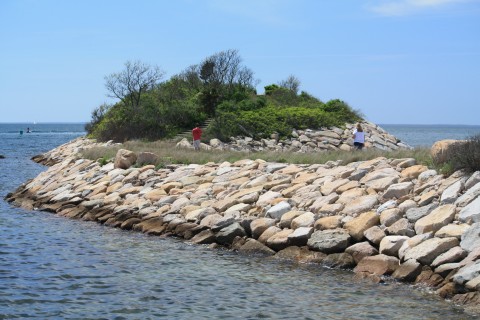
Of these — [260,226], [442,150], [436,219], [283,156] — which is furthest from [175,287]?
[283,156]

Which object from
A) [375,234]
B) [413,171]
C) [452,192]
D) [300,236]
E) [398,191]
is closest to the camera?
[375,234]

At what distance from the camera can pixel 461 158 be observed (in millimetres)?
14703

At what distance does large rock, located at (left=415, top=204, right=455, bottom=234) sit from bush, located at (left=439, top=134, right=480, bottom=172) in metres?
1.69

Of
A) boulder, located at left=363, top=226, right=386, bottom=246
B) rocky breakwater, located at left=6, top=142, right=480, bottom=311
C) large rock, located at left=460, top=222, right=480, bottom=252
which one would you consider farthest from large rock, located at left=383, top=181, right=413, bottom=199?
large rock, located at left=460, top=222, right=480, bottom=252

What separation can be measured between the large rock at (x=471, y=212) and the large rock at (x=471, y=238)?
1.12ft

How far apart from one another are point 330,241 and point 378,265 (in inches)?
55.0

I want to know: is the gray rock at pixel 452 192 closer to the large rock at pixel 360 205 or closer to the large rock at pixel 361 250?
the large rock at pixel 360 205

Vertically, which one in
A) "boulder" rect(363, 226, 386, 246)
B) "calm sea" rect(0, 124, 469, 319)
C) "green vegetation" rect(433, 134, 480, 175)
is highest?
"green vegetation" rect(433, 134, 480, 175)

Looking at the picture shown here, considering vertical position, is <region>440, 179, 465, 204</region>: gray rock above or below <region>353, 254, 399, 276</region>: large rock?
above

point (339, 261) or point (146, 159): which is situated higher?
point (146, 159)

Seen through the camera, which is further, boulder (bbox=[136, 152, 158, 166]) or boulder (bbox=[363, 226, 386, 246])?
boulder (bbox=[136, 152, 158, 166])

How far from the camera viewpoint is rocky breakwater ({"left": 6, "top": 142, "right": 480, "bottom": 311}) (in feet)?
38.9

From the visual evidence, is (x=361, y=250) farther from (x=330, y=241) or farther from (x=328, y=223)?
(x=328, y=223)

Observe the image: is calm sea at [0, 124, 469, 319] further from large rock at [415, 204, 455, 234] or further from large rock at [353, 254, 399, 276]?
large rock at [415, 204, 455, 234]
